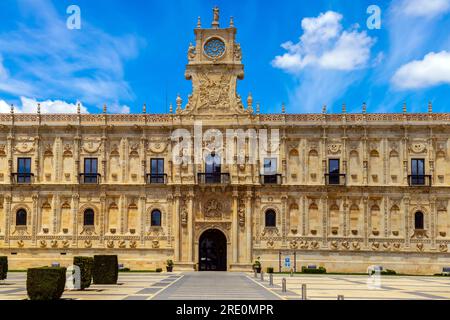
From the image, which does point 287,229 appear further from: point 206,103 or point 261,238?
point 206,103

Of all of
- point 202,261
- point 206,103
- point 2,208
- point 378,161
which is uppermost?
point 206,103

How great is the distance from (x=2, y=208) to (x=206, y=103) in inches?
904

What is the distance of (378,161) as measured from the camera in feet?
204

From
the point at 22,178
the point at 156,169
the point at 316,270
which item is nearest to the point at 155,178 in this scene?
the point at 156,169

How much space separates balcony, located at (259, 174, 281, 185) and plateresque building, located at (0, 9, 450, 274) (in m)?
0.10

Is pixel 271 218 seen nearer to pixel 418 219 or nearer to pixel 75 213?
pixel 418 219

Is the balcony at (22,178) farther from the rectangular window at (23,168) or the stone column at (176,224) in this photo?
the stone column at (176,224)

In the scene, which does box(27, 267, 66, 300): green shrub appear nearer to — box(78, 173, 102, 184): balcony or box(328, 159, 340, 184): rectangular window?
A: box(78, 173, 102, 184): balcony

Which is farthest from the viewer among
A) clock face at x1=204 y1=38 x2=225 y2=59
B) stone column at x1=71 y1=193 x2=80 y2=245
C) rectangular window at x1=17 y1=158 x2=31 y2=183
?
clock face at x1=204 y1=38 x2=225 y2=59

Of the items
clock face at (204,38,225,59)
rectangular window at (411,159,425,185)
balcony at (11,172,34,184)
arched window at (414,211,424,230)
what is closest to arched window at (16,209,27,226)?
balcony at (11,172,34,184)

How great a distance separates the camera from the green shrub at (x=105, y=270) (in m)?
37.8

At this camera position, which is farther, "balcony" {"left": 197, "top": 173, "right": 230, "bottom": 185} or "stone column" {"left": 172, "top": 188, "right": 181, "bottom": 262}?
"balcony" {"left": 197, "top": 173, "right": 230, "bottom": 185}

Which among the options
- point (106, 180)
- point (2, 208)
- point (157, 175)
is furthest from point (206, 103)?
point (2, 208)

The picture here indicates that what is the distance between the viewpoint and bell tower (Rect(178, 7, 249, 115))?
6312cm
